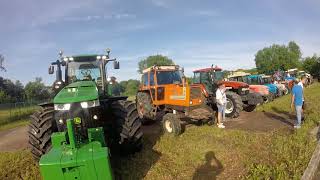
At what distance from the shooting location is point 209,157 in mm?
7918

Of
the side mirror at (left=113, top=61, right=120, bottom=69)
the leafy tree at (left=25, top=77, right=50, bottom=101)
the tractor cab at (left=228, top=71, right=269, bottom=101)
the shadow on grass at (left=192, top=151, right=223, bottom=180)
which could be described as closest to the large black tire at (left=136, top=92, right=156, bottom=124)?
the side mirror at (left=113, top=61, right=120, bottom=69)

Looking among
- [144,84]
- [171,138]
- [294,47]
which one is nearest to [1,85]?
[144,84]

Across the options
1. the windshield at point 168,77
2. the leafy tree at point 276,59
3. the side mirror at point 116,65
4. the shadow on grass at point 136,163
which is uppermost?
the leafy tree at point 276,59

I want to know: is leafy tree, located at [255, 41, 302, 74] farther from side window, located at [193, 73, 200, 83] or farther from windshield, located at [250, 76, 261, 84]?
side window, located at [193, 73, 200, 83]

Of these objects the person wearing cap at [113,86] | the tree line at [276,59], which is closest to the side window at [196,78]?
the person wearing cap at [113,86]

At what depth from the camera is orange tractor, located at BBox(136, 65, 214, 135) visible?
37.2 feet

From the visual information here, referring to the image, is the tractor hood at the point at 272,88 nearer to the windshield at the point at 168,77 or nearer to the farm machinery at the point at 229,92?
the farm machinery at the point at 229,92

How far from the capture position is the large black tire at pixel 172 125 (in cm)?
1059

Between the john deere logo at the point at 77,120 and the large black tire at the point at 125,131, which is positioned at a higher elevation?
the john deere logo at the point at 77,120

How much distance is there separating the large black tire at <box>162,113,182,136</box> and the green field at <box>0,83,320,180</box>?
0.47 metres

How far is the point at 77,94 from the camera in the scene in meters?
6.69

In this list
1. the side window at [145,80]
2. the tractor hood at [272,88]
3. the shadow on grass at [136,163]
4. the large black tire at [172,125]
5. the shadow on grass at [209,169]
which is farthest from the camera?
the tractor hood at [272,88]

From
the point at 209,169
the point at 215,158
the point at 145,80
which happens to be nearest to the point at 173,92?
the point at 145,80

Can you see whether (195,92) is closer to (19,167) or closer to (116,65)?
(116,65)
